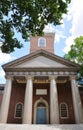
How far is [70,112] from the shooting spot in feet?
64.7

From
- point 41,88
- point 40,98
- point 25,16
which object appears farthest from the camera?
point 41,88

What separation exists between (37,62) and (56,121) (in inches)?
270

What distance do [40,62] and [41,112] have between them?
5.84 metres

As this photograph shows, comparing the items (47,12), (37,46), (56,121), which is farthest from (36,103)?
(47,12)

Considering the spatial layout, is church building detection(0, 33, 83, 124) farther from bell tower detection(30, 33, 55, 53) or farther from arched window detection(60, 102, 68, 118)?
bell tower detection(30, 33, 55, 53)

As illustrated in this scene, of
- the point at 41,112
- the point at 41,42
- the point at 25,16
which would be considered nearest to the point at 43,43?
the point at 41,42

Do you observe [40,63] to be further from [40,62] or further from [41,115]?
[41,115]

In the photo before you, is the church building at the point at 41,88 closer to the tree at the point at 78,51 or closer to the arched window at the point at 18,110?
the arched window at the point at 18,110

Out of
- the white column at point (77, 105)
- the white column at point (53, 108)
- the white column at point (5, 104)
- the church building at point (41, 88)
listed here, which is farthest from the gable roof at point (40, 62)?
the white column at point (53, 108)

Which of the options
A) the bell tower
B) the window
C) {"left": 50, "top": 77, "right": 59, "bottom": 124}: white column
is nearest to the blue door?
{"left": 50, "top": 77, "right": 59, "bottom": 124}: white column

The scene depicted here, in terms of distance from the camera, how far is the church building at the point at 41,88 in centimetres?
1705

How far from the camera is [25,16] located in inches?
385

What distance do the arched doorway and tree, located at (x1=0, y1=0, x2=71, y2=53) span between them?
11.4 meters

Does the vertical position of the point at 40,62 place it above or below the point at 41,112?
above
